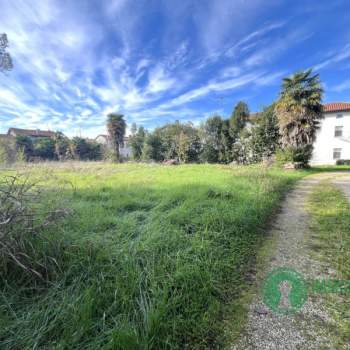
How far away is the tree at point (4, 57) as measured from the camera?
2.48 meters

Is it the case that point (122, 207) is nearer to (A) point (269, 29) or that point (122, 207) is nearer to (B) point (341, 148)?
(A) point (269, 29)

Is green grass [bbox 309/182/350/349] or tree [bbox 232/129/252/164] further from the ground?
tree [bbox 232/129/252/164]

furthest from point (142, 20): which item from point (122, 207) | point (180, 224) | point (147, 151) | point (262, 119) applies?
point (147, 151)

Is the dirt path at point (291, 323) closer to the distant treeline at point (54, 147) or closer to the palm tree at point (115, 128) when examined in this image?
the palm tree at point (115, 128)

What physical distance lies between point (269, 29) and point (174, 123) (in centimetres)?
1689

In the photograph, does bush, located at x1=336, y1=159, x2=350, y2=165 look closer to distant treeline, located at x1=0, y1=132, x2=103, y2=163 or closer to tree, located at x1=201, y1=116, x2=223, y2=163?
tree, located at x1=201, y1=116, x2=223, y2=163

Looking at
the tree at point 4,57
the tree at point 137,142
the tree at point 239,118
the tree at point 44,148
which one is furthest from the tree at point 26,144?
the tree at point 4,57

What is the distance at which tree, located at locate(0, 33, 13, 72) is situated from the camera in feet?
8.14

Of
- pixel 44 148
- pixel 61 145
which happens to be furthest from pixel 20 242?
pixel 44 148

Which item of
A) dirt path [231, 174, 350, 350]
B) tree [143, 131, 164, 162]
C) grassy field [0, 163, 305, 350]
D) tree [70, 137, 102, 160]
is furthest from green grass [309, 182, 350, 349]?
tree [70, 137, 102, 160]

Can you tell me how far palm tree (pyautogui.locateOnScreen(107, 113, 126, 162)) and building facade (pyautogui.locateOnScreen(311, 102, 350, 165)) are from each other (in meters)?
23.0

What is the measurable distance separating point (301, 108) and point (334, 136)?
33.2 feet

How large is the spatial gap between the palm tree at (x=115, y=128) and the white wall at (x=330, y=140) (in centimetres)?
2296

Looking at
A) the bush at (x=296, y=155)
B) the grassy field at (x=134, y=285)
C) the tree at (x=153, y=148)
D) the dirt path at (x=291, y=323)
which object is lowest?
the dirt path at (x=291, y=323)
